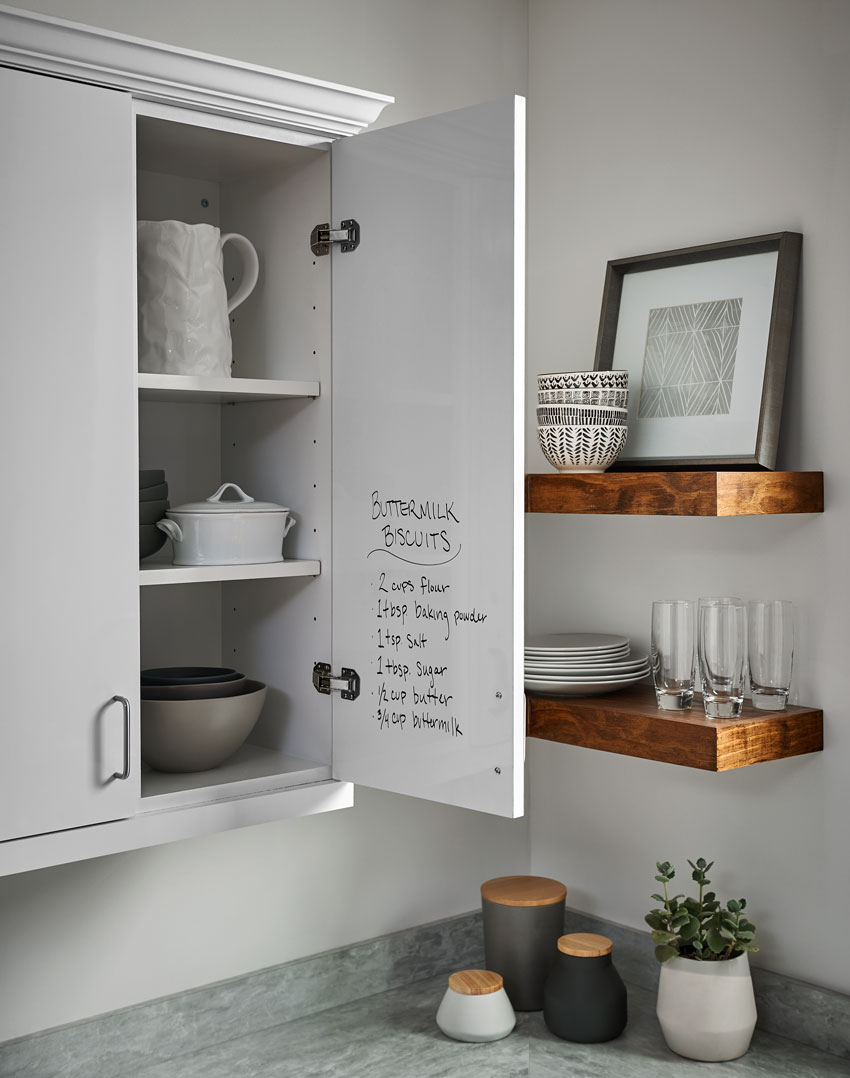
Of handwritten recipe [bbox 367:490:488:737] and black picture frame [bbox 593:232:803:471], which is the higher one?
black picture frame [bbox 593:232:803:471]

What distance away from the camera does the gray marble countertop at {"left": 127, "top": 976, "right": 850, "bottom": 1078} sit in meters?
1.69

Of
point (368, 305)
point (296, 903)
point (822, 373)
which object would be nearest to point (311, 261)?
point (368, 305)

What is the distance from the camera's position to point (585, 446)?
1.79 m

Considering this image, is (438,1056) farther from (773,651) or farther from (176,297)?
(176,297)

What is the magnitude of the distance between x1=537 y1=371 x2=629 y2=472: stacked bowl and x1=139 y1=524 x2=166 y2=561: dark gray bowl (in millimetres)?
643

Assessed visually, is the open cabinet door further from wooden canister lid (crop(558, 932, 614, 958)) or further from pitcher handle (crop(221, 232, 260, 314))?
wooden canister lid (crop(558, 932, 614, 958))

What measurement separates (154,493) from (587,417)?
679 mm

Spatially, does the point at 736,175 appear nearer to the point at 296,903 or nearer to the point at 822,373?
the point at 822,373

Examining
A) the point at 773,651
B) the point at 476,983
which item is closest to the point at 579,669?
the point at 773,651

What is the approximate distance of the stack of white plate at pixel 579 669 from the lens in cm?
184

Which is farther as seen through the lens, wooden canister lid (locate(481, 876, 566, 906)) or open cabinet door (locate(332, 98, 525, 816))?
wooden canister lid (locate(481, 876, 566, 906))

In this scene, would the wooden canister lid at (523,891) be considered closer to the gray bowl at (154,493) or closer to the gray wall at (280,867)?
the gray wall at (280,867)

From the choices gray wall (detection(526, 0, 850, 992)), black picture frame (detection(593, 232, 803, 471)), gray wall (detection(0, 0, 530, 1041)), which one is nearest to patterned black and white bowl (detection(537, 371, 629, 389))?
black picture frame (detection(593, 232, 803, 471))

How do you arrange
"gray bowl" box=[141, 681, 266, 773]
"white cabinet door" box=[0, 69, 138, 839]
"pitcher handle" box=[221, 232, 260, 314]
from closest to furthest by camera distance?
"white cabinet door" box=[0, 69, 138, 839] < "gray bowl" box=[141, 681, 266, 773] < "pitcher handle" box=[221, 232, 260, 314]
